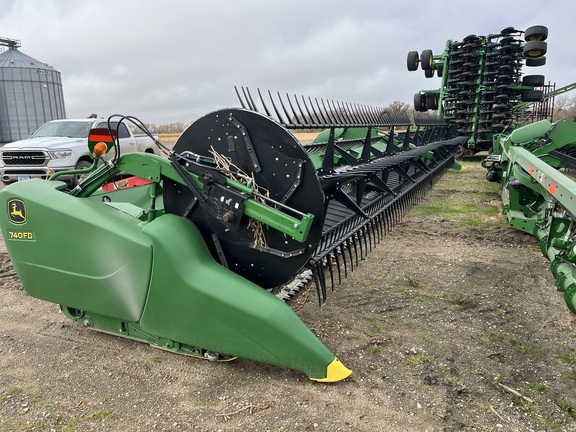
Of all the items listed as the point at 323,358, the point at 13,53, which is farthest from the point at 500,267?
the point at 13,53

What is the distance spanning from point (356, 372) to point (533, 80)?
42.2 feet

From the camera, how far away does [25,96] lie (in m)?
20.2

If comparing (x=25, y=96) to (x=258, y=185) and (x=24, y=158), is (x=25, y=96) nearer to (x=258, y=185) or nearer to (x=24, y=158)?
(x=24, y=158)

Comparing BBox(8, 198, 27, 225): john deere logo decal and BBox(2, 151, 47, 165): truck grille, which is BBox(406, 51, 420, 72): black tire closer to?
BBox(2, 151, 47, 165): truck grille

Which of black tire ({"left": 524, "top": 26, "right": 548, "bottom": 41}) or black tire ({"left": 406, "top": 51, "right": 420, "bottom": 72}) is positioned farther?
black tire ({"left": 406, "top": 51, "right": 420, "bottom": 72})

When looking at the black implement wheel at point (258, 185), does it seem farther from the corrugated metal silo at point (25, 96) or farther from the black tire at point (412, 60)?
the corrugated metal silo at point (25, 96)

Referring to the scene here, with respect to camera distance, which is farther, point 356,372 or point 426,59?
point 426,59

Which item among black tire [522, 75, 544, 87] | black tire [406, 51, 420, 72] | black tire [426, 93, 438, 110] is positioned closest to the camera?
black tire [522, 75, 544, 87]

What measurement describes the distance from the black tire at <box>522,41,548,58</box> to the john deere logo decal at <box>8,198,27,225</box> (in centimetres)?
1245

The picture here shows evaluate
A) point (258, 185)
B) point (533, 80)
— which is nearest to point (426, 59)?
point (533, 80)

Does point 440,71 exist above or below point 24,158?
above

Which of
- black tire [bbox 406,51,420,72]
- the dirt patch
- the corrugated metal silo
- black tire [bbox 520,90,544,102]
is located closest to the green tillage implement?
the dirt patch

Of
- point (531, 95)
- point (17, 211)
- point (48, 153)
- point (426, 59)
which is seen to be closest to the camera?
point (17, 211)

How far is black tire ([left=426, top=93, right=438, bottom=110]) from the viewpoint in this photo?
14.8 metres
